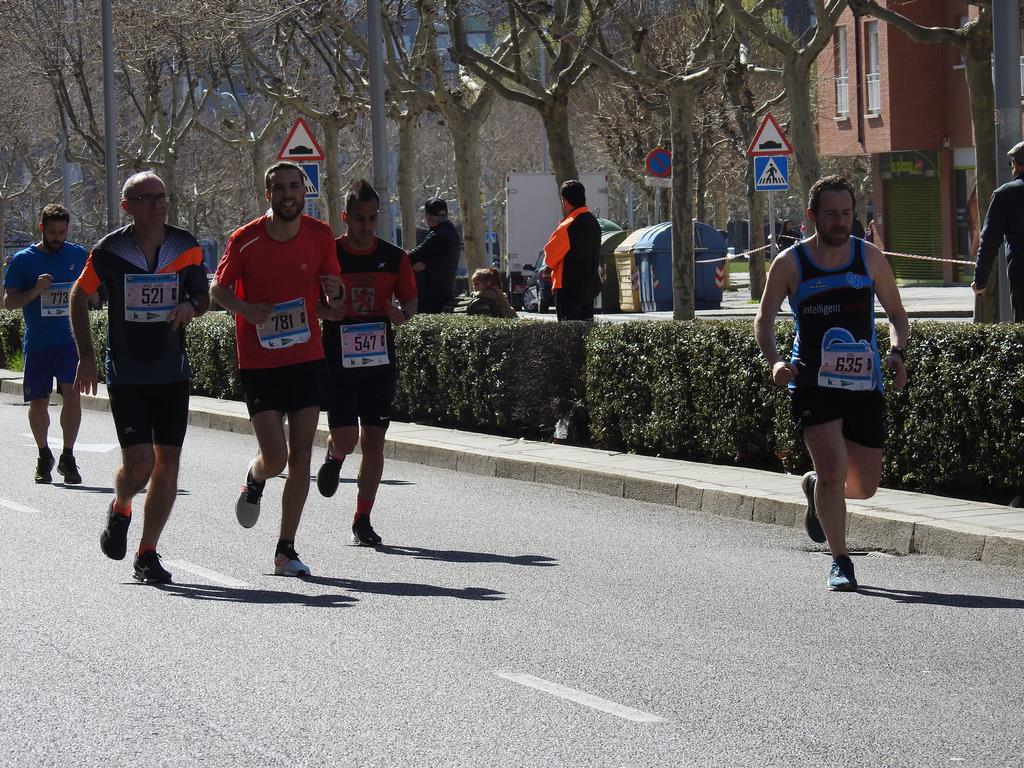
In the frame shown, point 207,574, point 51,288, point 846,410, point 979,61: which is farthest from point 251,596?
point 979,61

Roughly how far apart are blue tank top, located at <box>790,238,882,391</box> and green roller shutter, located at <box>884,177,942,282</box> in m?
36.6

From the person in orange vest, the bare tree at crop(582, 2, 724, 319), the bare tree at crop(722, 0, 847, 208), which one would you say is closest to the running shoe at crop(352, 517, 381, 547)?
the person in orange vest

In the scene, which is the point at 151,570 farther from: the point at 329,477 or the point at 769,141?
the point at 769,141

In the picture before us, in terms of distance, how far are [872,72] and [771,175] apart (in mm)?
21319

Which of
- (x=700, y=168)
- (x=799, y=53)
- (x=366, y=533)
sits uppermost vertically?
(x=700, y=168)

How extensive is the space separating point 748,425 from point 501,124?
75806 millimetres

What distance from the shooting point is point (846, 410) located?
26.5 ft

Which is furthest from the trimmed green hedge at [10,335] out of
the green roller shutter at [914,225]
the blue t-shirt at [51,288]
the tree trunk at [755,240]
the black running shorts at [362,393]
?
the green roller shutter at [914,225]

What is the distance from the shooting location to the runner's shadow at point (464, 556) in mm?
9234

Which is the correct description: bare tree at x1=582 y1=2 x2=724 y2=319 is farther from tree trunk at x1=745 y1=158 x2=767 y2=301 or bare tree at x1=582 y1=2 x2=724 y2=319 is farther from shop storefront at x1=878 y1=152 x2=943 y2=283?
shop storefront at x1=878 y1=152 x2=943 y2=283

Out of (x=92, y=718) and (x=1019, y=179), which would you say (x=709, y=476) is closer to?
(x=1019, y=179)

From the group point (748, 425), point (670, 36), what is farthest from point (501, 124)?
point (748, 425)

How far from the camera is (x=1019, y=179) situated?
1156cm

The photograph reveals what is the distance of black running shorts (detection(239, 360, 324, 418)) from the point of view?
28.1ft
